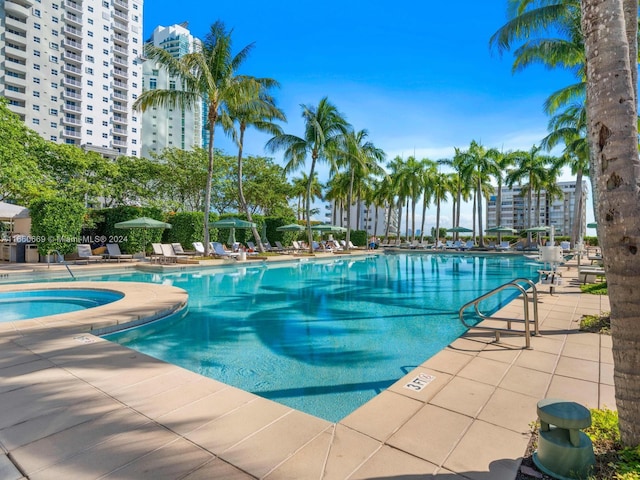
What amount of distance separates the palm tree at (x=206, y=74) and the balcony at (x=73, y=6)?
58.6m

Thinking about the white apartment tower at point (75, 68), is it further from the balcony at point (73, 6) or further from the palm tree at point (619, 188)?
the palm tree at point (619, 188)

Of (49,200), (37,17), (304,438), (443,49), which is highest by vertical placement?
(37,17)

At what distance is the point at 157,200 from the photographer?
2950 centimetres

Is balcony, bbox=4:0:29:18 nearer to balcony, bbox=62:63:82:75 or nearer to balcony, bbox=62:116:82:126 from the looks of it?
balcony, bbox=62:63:82:75

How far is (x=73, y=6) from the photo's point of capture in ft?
188

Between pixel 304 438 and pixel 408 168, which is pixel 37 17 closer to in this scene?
pixel 408 168

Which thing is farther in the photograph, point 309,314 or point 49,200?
point 49,200

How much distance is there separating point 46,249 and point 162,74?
3225 inches

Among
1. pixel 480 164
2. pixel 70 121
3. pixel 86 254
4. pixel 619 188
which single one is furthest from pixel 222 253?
pixel 70 121

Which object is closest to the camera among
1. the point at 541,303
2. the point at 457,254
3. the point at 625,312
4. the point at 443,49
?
the point at 625,312

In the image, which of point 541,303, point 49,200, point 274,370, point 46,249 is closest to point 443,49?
point 541,303

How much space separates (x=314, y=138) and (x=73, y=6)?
203ft

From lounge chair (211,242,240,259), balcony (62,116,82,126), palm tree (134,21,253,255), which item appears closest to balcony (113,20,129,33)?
balcony (62,116,82,126)

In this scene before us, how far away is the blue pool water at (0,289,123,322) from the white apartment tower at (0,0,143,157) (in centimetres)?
5341
